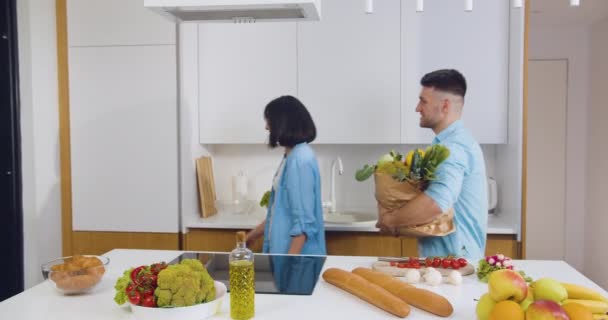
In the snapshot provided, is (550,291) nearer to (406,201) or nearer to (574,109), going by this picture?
(406,201)

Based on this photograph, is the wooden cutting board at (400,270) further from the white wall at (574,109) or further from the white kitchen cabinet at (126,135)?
the white wall at (574,109)

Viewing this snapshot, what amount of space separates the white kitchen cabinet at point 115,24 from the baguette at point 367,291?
197 centimetres

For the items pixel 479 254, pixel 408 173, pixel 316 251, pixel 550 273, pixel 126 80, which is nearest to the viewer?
pixel 550 273

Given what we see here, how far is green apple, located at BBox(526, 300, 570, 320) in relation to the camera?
1128 millimetres

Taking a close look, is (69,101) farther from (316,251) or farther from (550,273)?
(550,273)

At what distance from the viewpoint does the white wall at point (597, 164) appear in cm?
479

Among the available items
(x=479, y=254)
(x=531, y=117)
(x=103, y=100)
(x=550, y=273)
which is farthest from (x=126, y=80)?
(x=531, y=117)

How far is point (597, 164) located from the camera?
16.3 ft

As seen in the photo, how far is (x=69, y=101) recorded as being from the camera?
3197 mm

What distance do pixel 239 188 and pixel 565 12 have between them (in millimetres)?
3169

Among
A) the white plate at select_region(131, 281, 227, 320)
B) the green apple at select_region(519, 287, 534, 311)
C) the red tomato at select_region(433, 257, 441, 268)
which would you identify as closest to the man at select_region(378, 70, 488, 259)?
the red tomato at select_region(433, 257, 441, 268)

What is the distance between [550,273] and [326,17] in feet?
6.62

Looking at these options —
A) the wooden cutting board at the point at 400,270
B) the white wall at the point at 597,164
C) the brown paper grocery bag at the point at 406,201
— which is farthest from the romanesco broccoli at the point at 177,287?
the white wall at the point at 597,164

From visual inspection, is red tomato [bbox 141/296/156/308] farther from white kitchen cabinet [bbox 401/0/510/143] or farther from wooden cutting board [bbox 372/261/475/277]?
white kitchen cabinet [bbox 401/0/510/143]
